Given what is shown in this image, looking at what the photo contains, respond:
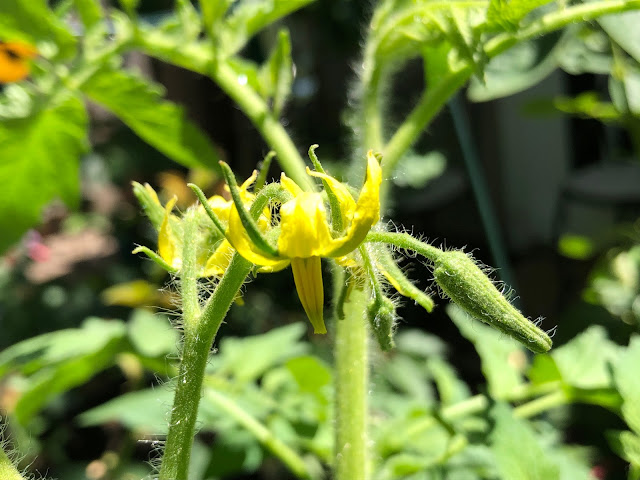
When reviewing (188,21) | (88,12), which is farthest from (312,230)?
(88,12)

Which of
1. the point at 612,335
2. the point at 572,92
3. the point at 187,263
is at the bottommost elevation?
the point at 612,335

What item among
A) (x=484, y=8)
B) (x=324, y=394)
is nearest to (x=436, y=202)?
(x=324, y=394)

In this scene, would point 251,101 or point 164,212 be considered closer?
point 164,212

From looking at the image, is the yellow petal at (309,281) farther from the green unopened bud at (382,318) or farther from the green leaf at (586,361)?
the green leaf at (586,361)

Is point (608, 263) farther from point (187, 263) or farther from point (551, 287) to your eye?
point (551, 287)

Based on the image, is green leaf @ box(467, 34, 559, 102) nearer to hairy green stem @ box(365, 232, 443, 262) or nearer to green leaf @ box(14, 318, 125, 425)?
hairy green stem @ box(365, 232, 443, 262)

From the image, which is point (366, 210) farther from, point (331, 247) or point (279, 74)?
point (279, 74)
